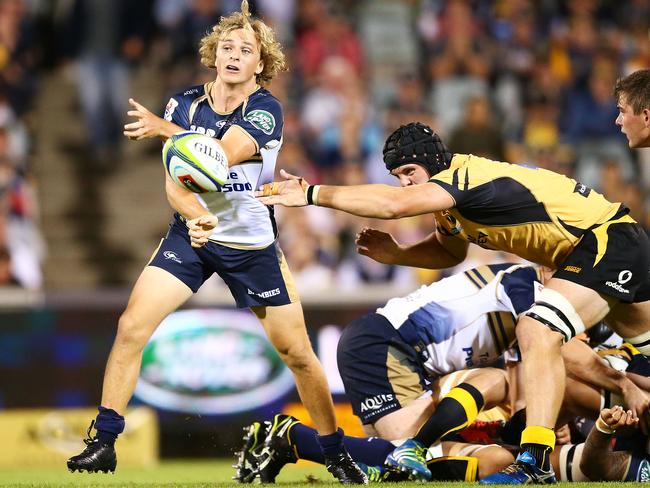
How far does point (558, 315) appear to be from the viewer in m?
6.14

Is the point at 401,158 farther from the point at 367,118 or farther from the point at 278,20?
the point at 278,20

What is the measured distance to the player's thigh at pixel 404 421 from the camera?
6.96 metres

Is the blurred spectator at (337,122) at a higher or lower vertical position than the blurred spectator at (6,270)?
higher

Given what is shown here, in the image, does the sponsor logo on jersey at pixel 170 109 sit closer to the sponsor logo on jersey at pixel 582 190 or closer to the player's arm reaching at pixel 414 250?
the player's arm reaching at pixel 414 250

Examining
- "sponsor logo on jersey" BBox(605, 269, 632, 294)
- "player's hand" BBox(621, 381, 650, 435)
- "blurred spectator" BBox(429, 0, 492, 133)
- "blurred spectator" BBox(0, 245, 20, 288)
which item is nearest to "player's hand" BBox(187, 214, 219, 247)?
"sponsor logo on jersey" BBox(605, 269, 632, 294)

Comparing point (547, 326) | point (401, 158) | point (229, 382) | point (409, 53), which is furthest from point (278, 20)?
point (547, 326)

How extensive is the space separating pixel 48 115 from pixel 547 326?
30.5 ft

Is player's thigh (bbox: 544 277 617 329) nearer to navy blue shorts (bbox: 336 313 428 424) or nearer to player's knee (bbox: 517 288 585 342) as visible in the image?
player's knee (bbox: 517 288 585 342)

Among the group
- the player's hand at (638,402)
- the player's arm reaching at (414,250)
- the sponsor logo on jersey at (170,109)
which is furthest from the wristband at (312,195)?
the player's hand at (638,402)

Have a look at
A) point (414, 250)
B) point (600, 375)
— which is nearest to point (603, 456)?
point (600, 375)

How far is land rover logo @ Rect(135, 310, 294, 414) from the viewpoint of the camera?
9875 mm

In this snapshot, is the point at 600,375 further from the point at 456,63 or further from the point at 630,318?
the point at 456,63

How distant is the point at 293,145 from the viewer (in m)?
12.7

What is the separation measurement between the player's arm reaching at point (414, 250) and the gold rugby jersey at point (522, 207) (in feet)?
2.61
